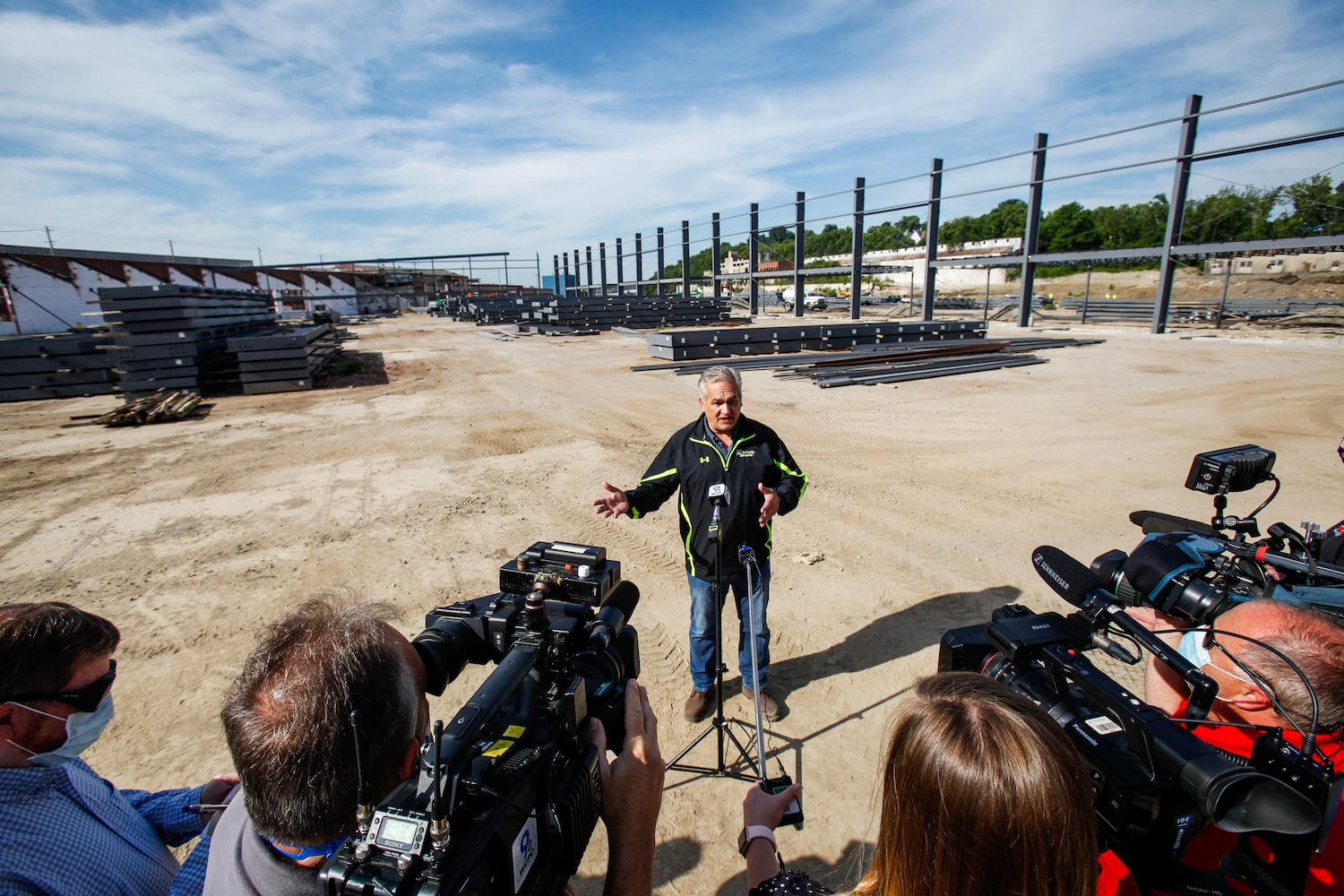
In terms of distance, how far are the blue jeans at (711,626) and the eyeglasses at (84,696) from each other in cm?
244

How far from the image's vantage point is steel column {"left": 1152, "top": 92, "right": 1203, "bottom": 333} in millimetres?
17797

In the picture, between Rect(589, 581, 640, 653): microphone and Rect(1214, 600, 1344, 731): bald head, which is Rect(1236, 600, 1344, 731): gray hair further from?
Rect(589, 581, 640, 653): microphone

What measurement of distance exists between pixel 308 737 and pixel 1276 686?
7.16 ft

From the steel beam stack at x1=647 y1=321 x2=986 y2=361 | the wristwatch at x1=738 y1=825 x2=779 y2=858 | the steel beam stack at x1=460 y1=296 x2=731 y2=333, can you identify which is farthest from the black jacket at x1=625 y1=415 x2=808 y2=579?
the steel beam stack at x1=460 y1=296 x2=731 y2=333

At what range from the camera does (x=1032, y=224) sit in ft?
73.4

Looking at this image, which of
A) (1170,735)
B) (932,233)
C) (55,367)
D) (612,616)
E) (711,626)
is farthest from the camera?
(932,233)

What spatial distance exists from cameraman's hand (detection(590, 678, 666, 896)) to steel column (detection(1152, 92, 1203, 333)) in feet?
76.4

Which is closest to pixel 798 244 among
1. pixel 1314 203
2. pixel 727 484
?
pixel 1314 203

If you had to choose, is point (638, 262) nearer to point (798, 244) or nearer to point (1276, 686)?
point (798, 244)

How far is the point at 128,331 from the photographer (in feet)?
43.2

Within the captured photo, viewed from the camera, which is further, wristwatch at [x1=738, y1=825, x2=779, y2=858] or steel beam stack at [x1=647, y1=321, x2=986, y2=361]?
steel beam stack at [x1=647, y1=321, x2=986, y2=361]


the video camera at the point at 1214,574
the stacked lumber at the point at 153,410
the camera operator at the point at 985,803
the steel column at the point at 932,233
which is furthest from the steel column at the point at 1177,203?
the stacked lumber at the point at 153,410

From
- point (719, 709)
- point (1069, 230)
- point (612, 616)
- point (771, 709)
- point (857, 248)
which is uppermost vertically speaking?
point (1069, 230)

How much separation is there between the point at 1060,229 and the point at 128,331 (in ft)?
239
